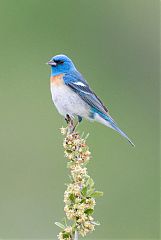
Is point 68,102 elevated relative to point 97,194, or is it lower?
elevated

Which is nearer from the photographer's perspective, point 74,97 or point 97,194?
point 97,194

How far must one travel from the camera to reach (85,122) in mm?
10344

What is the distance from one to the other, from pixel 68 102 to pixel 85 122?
193 inches

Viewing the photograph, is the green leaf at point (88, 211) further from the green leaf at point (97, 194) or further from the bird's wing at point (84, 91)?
the bird's wing at point (84, 91)

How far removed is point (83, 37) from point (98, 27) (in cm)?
30

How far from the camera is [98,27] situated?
13336mm

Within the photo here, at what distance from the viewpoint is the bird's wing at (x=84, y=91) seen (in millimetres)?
5480

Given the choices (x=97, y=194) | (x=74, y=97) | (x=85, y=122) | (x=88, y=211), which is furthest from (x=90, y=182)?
(x=85, y=122)

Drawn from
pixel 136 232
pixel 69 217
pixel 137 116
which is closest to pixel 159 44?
pixel 137 116

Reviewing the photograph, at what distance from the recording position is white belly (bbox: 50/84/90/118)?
17.7 feet

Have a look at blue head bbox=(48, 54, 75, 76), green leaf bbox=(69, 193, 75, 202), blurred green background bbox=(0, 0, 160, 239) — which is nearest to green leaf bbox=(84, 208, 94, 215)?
green leaf bbox=(69, 193, 75, 202)

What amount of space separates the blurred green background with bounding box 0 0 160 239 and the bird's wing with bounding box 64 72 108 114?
1.62 meters

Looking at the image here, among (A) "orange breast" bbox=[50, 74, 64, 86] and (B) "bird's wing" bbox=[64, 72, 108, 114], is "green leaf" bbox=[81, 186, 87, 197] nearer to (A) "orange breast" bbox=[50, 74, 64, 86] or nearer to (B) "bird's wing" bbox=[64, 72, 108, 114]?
(B) "bird's wing" bbox=[64, 72, 108, 114]

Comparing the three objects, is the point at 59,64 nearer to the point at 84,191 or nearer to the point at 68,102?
the point at 68,102
